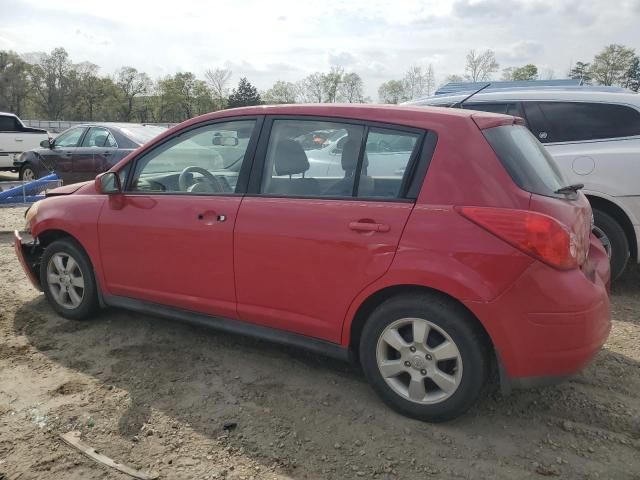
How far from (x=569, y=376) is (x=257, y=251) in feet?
5.98

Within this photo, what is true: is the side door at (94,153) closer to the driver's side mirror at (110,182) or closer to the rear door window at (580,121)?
the driver's side mirror at (110,182)

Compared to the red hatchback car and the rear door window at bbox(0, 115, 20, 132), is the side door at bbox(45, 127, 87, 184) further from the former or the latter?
the red hatchback car

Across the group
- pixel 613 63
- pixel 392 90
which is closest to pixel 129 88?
pixel 392 90

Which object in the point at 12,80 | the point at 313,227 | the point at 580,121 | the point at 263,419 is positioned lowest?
the point at 263,419

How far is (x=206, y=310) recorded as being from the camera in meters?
3.62

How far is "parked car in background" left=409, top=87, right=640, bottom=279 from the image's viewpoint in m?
5.00

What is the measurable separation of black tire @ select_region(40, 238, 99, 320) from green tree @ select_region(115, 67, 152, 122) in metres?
80.2

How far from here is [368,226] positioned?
292 cm

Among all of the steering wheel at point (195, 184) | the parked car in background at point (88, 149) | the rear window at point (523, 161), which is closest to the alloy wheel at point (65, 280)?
the steering wheel at point (195, 184)

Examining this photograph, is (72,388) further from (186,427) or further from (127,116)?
(127,116)

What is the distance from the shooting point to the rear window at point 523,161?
2789mm

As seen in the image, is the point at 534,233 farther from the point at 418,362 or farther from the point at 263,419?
the point at 263,419

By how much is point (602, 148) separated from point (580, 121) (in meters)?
0.39

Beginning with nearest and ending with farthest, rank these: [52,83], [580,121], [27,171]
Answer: [580,121], [27,171], [52,83]
